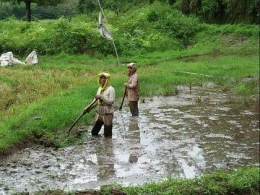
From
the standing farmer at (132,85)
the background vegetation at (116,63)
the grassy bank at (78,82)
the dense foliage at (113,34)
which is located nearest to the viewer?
the grassy bank at (78,82)

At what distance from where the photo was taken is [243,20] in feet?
92.6

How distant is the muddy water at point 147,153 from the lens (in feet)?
28.7

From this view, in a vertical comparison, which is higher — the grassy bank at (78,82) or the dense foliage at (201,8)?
the dense foliage at (201,8)

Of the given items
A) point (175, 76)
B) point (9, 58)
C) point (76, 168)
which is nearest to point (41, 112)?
point (76, 168)

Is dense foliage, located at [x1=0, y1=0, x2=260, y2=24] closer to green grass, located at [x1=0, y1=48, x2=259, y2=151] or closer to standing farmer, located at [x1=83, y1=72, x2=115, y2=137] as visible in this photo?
green grass, located at [x1=0, y1=48, x2=259, y2=151]

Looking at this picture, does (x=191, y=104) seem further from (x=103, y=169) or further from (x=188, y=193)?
(x=188, y=193)

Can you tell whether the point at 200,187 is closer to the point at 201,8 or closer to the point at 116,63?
the point at 116,63

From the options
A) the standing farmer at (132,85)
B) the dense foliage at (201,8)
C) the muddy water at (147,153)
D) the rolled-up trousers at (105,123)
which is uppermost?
the dense foliage at (201,8)

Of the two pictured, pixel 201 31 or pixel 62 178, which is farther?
pixel 201 31

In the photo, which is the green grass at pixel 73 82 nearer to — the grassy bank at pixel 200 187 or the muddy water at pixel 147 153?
the muddy water at pixel 147 153

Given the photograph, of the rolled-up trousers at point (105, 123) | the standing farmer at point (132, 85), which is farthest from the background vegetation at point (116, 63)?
the standing farmer at point (132, 85)

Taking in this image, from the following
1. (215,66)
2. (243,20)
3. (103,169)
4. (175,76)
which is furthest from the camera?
(243,20)

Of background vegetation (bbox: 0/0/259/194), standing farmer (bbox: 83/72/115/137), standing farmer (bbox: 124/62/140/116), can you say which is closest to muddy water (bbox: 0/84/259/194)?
standing farmer (bbox: 83/72/115/137)

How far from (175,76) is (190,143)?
7.65m
